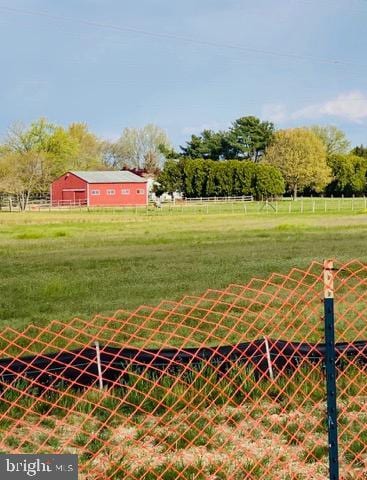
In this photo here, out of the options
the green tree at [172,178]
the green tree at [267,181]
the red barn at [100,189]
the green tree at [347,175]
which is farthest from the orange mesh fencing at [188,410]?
the green tree at [347,175]

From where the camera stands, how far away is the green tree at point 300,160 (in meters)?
81.4

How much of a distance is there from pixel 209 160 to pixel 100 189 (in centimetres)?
1528

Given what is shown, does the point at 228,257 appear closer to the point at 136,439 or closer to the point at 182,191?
the point at 136,439

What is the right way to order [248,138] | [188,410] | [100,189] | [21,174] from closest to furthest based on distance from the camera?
[188,410], [21,174], [100,189], [248,138]

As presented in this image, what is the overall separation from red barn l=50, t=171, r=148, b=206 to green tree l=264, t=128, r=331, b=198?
21.1m

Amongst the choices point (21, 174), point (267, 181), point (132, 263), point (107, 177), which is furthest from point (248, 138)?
point (132, 263)

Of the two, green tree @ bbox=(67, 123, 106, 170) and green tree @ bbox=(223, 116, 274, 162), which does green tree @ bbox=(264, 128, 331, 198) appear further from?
green tree @ bbox=(67, 123, 106, 170)

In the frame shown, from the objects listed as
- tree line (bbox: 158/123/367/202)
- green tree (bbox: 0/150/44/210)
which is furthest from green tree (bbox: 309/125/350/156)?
green tree (bbox: 0/150/44/210)

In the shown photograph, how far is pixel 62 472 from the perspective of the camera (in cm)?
347

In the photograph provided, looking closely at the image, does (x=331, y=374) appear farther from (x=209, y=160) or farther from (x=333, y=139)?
(x=333, y=139)

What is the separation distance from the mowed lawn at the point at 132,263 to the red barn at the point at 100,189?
43970mm

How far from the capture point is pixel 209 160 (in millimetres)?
77250

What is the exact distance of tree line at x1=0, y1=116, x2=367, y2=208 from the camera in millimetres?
73938

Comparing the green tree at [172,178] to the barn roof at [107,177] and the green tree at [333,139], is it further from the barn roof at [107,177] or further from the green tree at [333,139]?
the green tree at [333,139]
